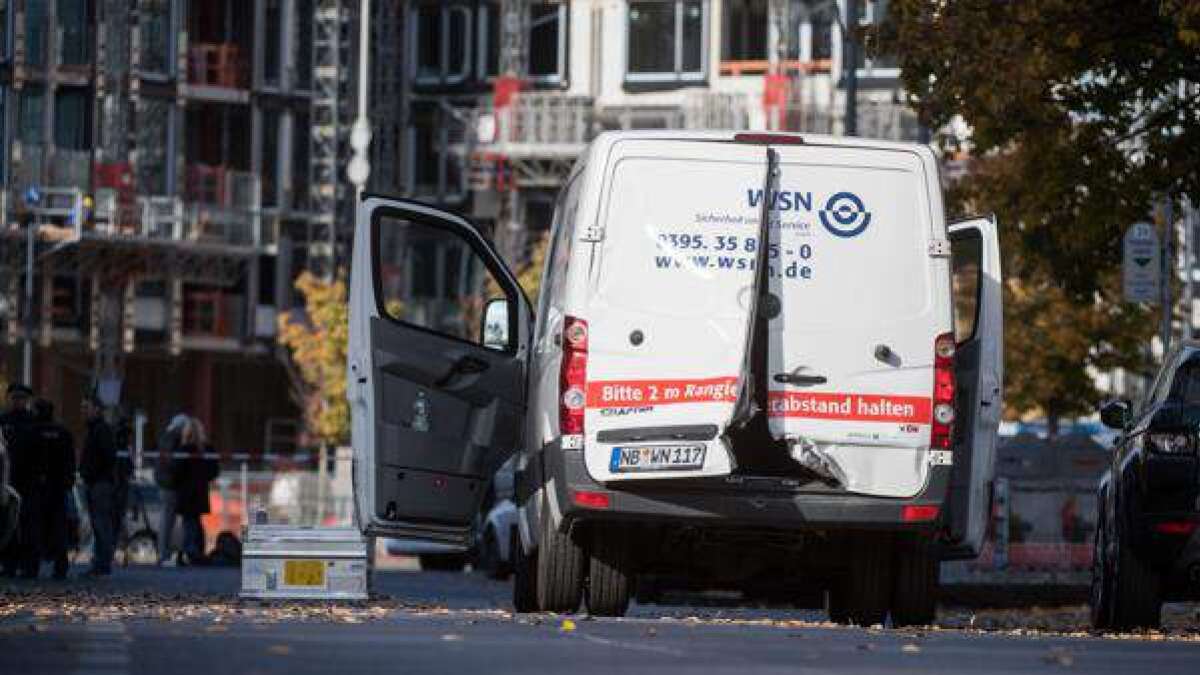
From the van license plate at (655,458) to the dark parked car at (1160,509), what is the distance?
237cm

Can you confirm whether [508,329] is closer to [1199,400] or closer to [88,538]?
[1199,400]

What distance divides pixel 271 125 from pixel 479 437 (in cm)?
7007

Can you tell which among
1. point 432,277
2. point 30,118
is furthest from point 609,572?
point 432,277

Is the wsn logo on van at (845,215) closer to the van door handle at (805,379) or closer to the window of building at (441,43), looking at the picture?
the van door handle at (805,379)

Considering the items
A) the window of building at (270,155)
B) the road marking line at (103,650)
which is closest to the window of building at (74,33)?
the window of building at (270,155)

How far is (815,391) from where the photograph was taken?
20438 millimetres


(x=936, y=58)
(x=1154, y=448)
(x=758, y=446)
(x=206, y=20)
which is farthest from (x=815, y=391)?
(x=206, y=20)

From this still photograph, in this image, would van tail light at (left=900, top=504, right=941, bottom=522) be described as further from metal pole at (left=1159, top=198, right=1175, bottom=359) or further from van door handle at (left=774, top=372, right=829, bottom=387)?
metal pole at (left=1159, top=198, right=1175, bottom=359)

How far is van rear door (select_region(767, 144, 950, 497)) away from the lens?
20.4 metres

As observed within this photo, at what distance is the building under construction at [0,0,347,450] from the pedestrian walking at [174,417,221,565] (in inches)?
1577

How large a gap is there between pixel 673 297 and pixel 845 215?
94 cm

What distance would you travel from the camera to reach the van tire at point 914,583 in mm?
21562

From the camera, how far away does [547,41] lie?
94250 millimetres

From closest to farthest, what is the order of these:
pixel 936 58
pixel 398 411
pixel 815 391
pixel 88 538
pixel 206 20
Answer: pixel 815 391 → pixel 398 411 → pixel 936 58 → pixel 88 538 → pixel 206 20
